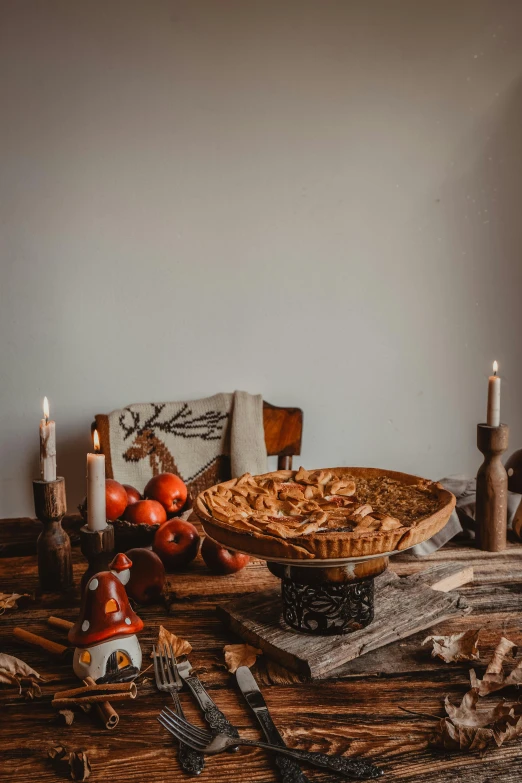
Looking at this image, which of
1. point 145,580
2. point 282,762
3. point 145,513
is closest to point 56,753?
point 282,762

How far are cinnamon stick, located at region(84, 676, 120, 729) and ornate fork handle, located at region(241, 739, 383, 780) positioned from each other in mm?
163

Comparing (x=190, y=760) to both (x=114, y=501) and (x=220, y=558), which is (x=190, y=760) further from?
(x=114, y=501)

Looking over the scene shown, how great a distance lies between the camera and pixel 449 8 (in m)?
2.51

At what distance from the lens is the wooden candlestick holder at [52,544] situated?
120cm

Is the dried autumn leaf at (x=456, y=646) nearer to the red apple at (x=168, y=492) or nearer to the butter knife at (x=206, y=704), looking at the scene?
the butter knife at (x=206, y=704)

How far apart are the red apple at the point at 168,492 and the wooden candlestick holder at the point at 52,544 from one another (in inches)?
14.6

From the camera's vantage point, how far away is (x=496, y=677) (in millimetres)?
872

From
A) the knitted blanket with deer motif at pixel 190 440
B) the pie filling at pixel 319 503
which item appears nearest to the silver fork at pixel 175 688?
the pie filling at pixel 319 503

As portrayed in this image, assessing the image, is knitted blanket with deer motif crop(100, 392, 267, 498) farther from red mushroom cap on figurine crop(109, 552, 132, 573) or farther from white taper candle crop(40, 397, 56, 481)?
red mushroom cap on figurine crop(109, 552, 132, 573)

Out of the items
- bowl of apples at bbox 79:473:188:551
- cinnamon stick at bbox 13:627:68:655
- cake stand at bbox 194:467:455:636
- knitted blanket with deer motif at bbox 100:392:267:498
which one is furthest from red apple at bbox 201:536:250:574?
knitted blanket with deer motif at bbox 100:392:267:498

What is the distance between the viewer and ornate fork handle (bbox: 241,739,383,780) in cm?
71

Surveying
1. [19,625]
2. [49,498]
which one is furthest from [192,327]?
[19,625]

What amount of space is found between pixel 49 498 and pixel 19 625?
0.22 m

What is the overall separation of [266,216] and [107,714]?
2.02 m
